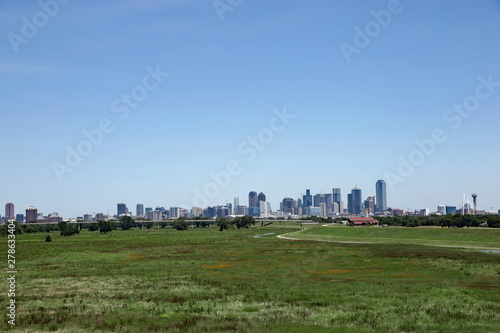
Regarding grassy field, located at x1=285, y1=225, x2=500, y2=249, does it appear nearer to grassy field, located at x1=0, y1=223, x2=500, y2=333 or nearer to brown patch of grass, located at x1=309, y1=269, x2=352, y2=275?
grassy field, located at x1=0, y1=223, x2=500, y2=333

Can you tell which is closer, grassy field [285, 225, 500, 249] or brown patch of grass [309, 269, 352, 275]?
brown patch of grass [309, 269, 352, 275]

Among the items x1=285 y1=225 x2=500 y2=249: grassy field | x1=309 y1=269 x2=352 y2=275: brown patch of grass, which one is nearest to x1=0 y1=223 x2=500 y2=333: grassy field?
x1=309 y1=269 x2=352 y2=275: brown patch of grass

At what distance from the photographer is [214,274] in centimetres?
5441

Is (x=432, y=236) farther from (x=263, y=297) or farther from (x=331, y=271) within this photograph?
(x=263, y=297)

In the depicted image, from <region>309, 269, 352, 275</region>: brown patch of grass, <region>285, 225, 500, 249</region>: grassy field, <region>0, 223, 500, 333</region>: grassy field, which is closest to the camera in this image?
<region>0, 223, 500, 333</region>: grassy field

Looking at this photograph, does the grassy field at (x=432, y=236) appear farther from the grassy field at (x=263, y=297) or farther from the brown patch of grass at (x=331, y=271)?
the brown patch of grass at (x=331, y=271)

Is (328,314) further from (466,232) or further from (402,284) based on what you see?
(466,232)

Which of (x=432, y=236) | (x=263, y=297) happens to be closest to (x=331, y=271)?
(x=263, y=297)

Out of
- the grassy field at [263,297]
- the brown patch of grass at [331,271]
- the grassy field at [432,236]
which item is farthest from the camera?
the grassy field at [432,236]

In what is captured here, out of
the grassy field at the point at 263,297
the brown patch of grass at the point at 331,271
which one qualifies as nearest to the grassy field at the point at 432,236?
the grassy field at the point at 263,297

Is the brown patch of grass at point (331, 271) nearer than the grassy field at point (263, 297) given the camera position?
No

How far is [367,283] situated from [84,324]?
27.4 m

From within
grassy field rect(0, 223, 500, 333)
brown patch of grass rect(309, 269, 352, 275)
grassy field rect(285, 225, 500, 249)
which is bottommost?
grassy field rect(285, 225, 500, 249)

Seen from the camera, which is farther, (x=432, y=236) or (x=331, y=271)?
(x=432, y=236)
